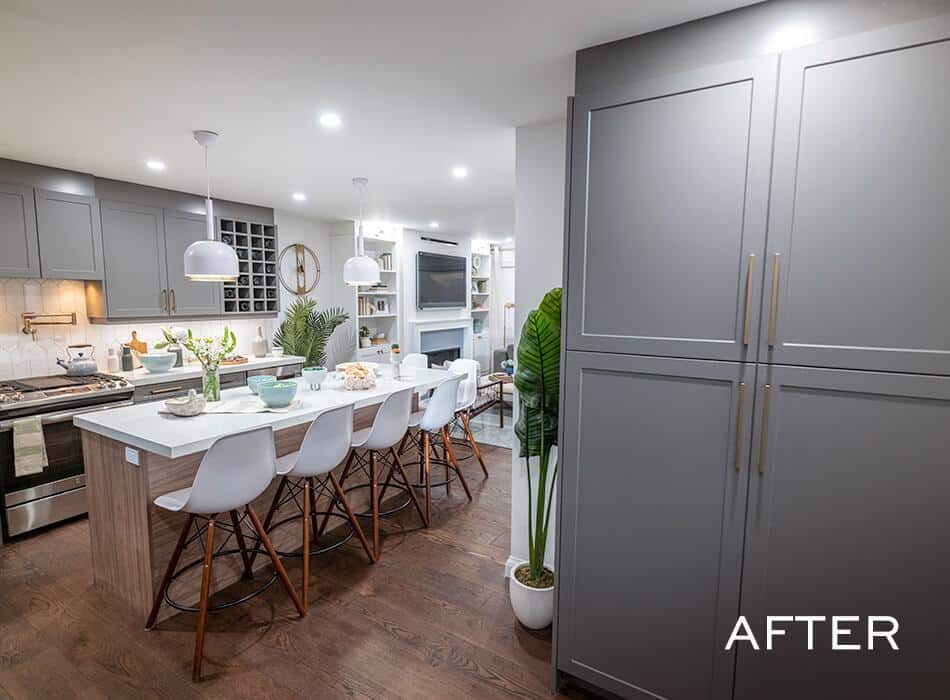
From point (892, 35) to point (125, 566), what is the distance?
3583 millimetres

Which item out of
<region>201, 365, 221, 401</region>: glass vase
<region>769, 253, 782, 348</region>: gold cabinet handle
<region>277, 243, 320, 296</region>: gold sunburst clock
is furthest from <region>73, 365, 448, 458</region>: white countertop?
<region>277, 243, 320, 296</region>: gold sunburst clock

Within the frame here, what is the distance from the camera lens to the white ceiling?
62.3 inches

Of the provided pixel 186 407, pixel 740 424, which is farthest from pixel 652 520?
pixel 186 407

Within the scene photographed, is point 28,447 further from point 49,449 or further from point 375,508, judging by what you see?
point 375,508

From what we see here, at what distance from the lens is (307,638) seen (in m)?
2.21

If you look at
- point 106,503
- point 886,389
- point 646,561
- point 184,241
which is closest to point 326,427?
point 106,503

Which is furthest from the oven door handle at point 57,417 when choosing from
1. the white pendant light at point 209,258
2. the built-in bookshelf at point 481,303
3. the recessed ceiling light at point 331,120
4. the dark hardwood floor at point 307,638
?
the built-in bookshelf at point 481,303

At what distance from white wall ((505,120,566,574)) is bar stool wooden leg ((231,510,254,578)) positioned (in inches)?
58.8

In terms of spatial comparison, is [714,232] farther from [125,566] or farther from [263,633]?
[125,566]

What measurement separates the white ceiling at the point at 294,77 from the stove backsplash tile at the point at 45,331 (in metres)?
1.04

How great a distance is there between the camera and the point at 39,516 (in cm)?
317

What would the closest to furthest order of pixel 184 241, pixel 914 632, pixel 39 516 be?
pixel 914 632, pixel 39 516, pixel 184 241

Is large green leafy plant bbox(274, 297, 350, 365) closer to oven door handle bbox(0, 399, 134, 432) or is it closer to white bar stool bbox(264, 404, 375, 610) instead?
oven door handle bbox(0, 399, 134, 432)

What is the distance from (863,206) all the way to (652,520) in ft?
3.75
